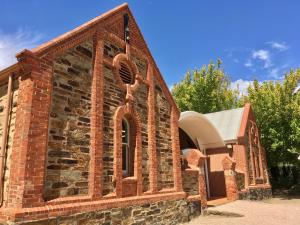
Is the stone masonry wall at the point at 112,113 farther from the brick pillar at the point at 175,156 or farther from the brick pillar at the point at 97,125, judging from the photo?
the brick pillar at the point at 175,156

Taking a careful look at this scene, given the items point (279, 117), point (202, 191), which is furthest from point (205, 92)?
point (202, 191)

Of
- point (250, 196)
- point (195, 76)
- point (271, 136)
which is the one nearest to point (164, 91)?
point (250, 196)

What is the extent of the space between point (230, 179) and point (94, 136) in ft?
38.4

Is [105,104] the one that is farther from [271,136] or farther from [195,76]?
[195,76]

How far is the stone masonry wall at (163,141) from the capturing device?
11234 mm

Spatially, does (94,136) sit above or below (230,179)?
above

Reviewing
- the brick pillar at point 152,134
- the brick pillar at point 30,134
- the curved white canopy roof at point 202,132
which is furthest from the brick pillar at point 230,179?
the brick pillar at point 30,134

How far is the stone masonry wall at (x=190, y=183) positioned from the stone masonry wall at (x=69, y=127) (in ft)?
19.8

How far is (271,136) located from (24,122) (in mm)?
20883

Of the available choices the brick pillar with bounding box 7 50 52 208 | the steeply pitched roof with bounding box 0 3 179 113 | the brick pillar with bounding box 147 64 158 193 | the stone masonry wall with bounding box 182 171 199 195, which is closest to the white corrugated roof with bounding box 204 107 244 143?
the stone masonry wall with bounding box 182 171 199 195

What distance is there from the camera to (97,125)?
8414mm

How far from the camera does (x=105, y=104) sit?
9047 millimetres

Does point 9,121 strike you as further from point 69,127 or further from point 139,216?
point 139,216

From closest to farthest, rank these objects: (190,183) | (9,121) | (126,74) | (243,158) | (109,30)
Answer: (9,121) < (109,30) < (126,74) < (190,183) < (243,158)
